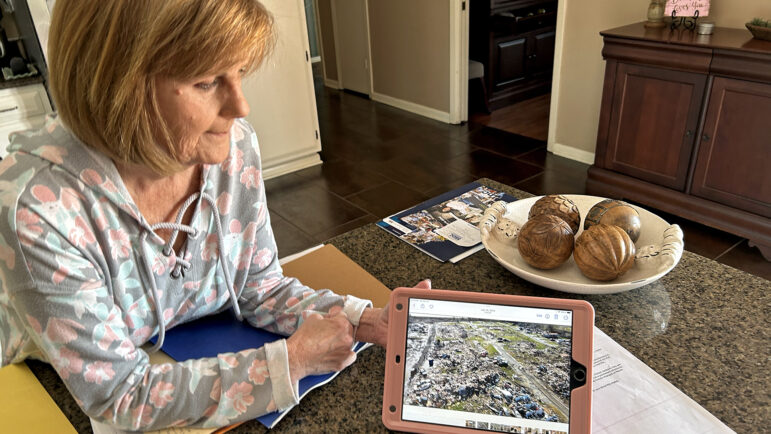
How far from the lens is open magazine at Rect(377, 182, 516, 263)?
107cm

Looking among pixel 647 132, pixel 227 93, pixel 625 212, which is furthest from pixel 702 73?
pixel 227 93

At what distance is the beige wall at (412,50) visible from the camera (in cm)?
417

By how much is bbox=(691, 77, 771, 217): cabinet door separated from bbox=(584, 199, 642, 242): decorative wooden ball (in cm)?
176

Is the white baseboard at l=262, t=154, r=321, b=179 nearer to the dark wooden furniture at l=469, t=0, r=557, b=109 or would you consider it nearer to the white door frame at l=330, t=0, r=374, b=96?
the white door frame at l=330, t=0, r=374, b=96

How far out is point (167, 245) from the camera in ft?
2.62

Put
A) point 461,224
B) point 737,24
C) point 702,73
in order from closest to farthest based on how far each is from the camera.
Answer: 1. point 461,224
2. point 702,73
3. point 737,24

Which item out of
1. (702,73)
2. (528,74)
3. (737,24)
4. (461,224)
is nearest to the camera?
(461,224)

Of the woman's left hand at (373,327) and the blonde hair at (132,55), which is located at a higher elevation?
the blonde hair at (132,55)

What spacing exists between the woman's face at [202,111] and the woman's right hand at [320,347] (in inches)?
11.0

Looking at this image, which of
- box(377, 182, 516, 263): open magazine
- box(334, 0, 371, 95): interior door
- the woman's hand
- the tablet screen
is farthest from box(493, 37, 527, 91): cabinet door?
the tablet screen

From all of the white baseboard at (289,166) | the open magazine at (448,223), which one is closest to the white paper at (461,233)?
the open magazine at (448,223)

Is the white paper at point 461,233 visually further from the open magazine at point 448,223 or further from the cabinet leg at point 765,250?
the cabinet leg at point 765,250

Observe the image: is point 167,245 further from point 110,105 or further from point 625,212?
point 625,212

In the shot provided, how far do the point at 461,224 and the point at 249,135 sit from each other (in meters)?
0.48
